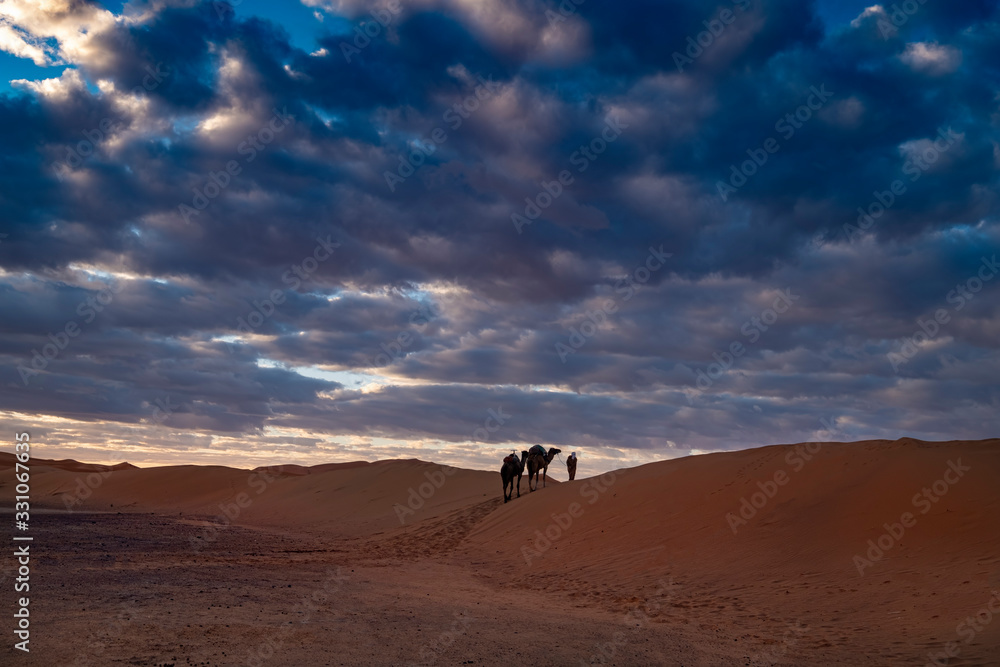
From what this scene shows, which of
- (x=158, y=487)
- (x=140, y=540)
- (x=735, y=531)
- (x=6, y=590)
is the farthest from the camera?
(x=158, y=487)

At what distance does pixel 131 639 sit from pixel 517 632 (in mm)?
5603

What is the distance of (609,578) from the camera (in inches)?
643

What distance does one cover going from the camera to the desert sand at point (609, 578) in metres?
9.28

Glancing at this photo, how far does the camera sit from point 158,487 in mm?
57594

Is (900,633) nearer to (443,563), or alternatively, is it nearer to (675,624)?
(675,624)

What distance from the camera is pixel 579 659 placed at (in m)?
8.98

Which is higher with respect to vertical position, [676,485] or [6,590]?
[676,485]

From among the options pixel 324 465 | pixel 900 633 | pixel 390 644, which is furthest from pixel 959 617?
pixel 324 465

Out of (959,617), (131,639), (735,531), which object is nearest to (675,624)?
(959,617)

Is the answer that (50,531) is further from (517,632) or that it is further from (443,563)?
(517,632)

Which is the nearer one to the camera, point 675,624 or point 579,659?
point 579,659

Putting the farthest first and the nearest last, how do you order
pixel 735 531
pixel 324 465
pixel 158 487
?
pixel 324 465, pixel 158 487, pixel 735 531

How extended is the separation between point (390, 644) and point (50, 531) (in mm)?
19566

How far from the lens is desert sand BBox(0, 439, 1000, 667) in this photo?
9281 millimetres
